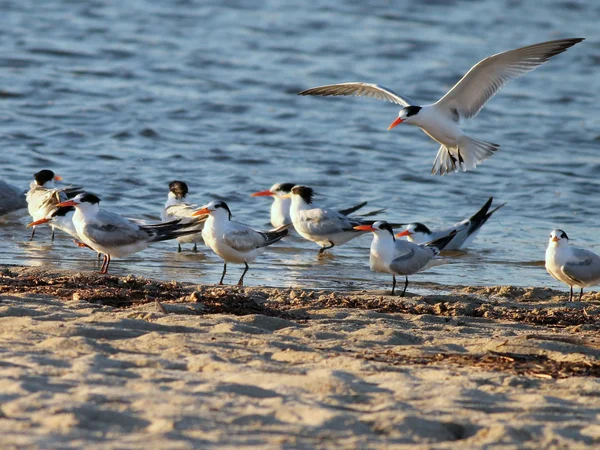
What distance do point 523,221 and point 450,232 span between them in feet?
6.38

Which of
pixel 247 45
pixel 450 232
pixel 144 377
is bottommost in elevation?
pixel 144 377

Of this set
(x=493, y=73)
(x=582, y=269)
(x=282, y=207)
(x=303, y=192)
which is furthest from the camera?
(x=282, y=207)

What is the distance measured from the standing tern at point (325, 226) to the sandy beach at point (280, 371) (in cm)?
290

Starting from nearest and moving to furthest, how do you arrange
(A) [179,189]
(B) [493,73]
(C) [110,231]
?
1. (C) [110,231]
2. (B) [493,73]
3. (A) [179,189]

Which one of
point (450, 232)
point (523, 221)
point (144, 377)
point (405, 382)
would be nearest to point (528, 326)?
point (405, 382)

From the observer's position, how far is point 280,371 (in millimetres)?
4633

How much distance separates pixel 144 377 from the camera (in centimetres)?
440

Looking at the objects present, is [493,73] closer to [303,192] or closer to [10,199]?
[303,192]

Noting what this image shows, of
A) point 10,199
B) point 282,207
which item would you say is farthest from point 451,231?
point 10,199

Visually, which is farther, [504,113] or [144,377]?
[504,113]

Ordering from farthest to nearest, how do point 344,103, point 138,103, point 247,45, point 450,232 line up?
point 247,45 → point 344,103 → point 138,103 → point 450,232

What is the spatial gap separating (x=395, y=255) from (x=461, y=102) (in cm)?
246

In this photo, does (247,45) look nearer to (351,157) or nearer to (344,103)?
(344,103)

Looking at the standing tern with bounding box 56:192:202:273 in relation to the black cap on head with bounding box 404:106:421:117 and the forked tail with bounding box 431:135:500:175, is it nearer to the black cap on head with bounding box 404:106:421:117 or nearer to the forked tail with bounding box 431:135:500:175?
the black cap on head with bounding box 404:106:421:117
